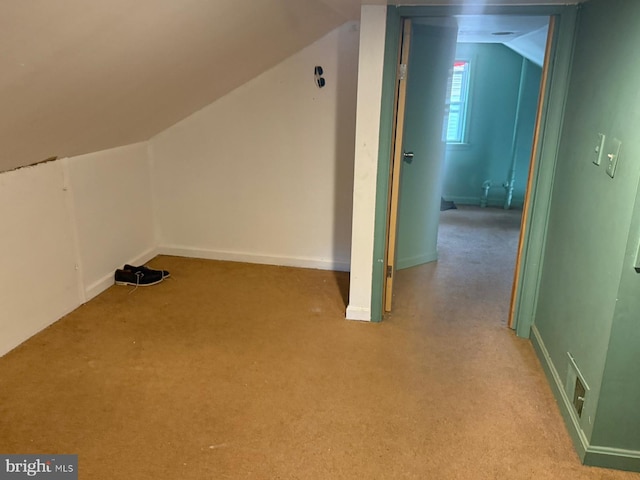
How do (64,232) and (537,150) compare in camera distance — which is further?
(64,232)

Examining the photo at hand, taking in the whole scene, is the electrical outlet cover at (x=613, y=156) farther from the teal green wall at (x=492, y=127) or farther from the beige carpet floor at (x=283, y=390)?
the teal green wall at (x=492, y=127)

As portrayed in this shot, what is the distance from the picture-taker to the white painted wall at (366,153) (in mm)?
2537

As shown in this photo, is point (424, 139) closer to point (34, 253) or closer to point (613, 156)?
point (613, 156)

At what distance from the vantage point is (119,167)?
3393 millimetres

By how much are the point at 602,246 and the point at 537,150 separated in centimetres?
87

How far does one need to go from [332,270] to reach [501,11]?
6.59ft

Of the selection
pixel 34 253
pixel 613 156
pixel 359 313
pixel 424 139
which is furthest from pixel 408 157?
pixel 34 253

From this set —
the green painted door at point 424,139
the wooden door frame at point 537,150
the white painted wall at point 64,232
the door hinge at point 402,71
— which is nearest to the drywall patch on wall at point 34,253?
the white painted wall at point 64,232

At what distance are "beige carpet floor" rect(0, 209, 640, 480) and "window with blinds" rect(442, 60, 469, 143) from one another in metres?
2.83

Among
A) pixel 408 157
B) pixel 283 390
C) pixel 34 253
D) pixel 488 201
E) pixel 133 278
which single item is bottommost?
pixel 283 390

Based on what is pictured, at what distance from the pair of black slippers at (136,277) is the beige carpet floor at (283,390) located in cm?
8

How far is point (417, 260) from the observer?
386 cm

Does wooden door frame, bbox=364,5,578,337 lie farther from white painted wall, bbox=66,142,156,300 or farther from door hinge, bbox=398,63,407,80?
white painted wall, bbox=66,142,156,300

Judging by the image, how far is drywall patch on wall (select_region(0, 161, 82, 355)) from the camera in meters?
2.48
